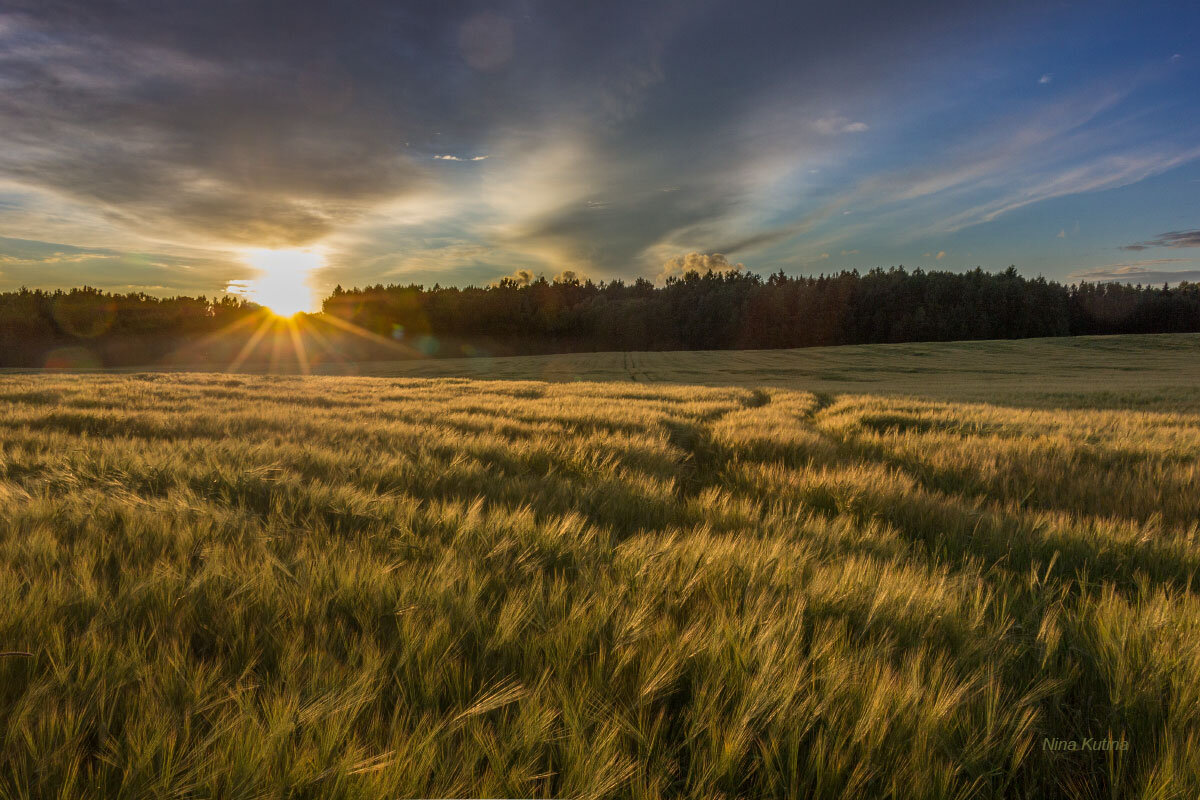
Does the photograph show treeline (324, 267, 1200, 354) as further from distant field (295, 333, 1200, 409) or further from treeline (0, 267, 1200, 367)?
distant field (295, 333, 1200, 409)

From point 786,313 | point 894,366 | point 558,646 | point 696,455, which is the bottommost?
point 894,366

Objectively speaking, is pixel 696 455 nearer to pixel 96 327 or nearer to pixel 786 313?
pixel 786 313

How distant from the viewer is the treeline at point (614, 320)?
264ft

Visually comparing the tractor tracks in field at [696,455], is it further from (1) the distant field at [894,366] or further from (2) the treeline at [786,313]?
(2) the treeline at [786,313]

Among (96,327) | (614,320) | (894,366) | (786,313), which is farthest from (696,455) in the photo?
(96,327)

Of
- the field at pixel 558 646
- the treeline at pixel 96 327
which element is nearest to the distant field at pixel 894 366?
the field at pixel 558 646

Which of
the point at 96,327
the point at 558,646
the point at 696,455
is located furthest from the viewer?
the point at 96,327

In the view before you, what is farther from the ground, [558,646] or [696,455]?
[558,646]

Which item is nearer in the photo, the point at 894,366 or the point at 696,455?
the point at 696,455

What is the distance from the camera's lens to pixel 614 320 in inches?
4063

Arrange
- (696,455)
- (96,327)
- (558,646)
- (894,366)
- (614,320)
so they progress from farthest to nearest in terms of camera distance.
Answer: (614,320)
(96,327)
(894,366)
(696,455)
(558,646)

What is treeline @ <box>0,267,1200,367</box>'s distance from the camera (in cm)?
8056

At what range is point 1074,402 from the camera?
15.1 meters

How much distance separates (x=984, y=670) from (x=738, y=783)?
0.77 m
